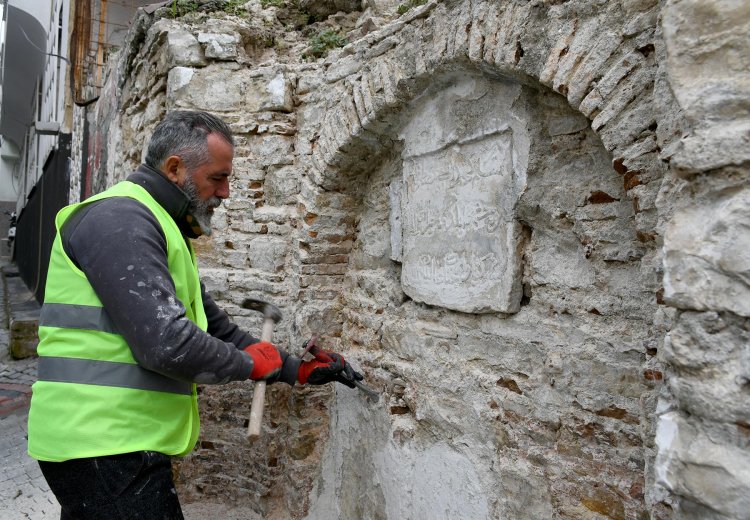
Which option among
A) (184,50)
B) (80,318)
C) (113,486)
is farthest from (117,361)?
(184,50)

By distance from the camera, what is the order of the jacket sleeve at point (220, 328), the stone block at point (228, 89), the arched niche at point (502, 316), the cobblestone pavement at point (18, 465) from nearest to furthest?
the arched niche at point (502, 316), the jacket sleeve at point (220, 328), the stone block at point (228, 89), the cobblestone pavement at point (18, 465)

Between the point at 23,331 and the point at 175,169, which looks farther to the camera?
the point at 23,331

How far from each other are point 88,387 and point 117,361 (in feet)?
0.36

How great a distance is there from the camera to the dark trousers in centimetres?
170

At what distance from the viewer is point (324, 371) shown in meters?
2.64

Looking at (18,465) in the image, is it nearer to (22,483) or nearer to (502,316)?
(22,483)

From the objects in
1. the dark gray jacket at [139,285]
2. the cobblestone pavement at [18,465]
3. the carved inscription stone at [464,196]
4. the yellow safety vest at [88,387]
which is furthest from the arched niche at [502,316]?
the cobblestone pavement at [18,465]

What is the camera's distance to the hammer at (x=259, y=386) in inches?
87.3

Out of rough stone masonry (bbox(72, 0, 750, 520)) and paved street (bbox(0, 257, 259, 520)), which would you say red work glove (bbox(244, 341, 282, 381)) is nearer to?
rough stone masonry (bbox(72, 0, 750, 520))

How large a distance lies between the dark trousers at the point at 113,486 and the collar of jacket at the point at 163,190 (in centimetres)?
83

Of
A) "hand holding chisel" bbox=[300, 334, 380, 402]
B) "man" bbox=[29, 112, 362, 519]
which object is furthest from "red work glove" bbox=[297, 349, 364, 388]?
"man" bbox=[29, 112, 362, 519]

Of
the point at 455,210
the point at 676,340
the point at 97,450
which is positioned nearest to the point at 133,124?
the point at 455,210

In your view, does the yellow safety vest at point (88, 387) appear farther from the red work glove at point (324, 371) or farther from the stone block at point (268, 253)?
the stone block at point (268, 253)

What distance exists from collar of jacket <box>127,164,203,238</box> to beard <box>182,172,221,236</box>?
24mm
